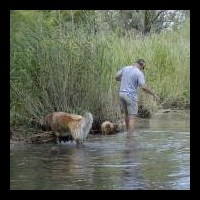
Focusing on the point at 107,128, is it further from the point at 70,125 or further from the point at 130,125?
the point at 70,125

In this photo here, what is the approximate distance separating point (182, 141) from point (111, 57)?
2.98 m

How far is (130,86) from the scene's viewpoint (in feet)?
43.6

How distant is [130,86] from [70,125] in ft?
5.88

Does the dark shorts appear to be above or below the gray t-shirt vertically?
below

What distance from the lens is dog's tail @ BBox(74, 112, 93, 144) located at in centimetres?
1225

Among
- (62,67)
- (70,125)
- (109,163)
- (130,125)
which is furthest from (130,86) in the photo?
(109,163)

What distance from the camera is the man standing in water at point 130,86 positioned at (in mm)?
13078

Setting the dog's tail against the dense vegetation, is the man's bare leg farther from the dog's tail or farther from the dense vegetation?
the dog's tail

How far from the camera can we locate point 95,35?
46.1 ft

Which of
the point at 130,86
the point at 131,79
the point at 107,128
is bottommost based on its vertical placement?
the point at 107,128

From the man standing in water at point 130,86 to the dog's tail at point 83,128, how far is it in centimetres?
107

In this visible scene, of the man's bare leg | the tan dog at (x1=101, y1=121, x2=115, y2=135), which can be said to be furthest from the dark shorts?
the tan dog at (x1=101, y1=121, x2=115, y2=135)
